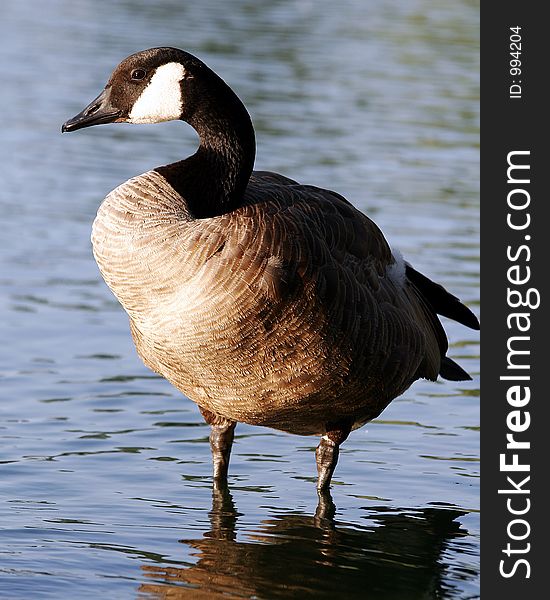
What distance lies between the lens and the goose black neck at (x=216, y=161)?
6422 mm

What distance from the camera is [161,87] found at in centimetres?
651

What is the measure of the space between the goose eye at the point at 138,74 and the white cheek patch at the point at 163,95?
0.06 m

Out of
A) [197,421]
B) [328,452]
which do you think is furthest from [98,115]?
[197,421]

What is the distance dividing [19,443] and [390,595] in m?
2.72

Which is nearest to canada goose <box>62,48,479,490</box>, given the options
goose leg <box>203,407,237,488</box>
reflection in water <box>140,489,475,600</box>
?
goose leg <box>203,407,237,488</box>

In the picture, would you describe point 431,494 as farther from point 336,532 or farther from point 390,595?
point 390,595

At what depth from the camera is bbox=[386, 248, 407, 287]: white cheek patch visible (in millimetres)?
7348

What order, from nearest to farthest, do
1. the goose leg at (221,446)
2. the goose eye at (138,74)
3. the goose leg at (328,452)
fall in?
the goose eye at (138,74), the goose leg at (328,452), the goose leg at (221,446)

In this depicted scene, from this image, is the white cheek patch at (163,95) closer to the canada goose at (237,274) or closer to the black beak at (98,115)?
the canada goose at (237,274)

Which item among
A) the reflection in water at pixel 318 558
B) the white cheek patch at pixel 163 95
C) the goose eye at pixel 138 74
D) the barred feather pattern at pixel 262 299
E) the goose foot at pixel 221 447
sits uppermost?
the goose eye at pixel 138 74

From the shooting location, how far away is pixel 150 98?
654cm

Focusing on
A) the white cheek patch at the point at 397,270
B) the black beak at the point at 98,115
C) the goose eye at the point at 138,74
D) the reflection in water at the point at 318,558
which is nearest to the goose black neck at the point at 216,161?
the goose eye at the point at 138,74

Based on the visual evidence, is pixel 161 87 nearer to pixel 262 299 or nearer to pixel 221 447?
pixel 262 299

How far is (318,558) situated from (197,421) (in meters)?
2.23
